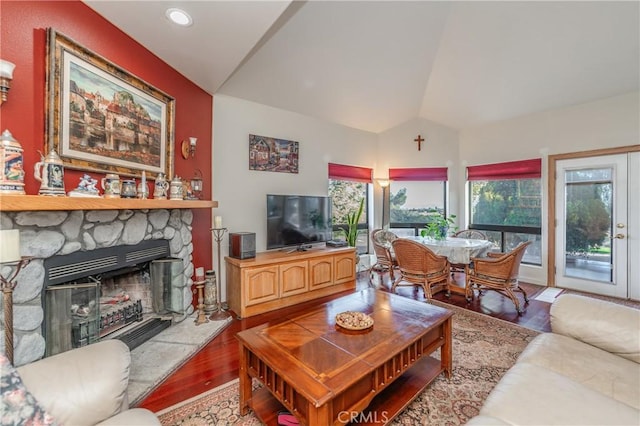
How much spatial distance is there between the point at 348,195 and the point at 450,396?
3756 millimetres

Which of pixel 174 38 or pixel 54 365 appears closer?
pixel 54 365

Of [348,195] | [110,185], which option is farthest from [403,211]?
[110,185]

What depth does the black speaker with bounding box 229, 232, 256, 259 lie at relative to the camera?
10.6 feet

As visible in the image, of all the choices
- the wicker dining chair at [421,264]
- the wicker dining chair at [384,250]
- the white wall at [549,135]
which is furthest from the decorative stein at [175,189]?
the white wall at [549,135]

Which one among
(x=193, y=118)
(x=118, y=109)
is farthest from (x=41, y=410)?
(x=193, y=118)

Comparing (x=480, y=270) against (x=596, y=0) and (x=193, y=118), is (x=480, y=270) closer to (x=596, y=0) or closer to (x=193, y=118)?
(x=596, y=0)

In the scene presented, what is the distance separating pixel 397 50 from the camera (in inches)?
131

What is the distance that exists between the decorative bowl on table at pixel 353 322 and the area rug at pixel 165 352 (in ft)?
4.49

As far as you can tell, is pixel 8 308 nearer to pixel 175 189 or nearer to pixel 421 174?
pixel 175 189

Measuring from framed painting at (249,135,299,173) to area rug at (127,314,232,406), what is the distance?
6.76ft

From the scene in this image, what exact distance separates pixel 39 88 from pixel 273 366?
6.88ft

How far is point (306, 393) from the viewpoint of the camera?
120cm

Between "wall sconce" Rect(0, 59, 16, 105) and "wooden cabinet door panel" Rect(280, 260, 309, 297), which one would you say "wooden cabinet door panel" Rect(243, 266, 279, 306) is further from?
"wall sconce" Rect(0, 59, 16, 105)

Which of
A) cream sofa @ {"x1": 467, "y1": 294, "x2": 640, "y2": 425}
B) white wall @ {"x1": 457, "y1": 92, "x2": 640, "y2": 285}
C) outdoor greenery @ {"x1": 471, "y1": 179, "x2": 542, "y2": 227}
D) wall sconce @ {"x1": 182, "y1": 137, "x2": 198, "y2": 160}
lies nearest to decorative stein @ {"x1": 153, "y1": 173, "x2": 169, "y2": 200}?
wall sconce @ {"x1": 182, "y1": 137, "x2": 198, "y2": 160}
